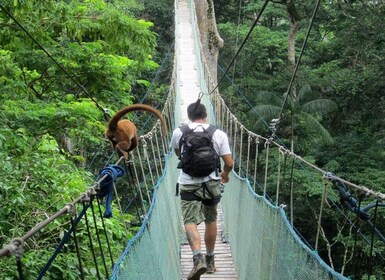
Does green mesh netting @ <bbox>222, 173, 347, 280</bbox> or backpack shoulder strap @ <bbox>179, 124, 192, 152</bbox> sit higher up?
backpack shoulder strap @ <bbox>179, 124, 192, 152</bbox>

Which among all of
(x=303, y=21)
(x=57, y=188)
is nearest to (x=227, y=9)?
(x=303, y=21)

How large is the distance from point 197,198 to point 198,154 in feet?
0.71

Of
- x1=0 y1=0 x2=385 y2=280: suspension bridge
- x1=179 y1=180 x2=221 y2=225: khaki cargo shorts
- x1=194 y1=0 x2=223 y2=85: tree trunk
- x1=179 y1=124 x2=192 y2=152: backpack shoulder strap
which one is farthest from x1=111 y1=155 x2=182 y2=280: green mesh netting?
x1=194 y1=0 x2=223 y2=85: tree trunk

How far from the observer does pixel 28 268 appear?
7.73 ft

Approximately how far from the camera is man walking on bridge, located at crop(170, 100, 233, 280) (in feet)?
7.86

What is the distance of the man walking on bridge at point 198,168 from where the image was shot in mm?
2395

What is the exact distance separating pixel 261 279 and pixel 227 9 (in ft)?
43.4

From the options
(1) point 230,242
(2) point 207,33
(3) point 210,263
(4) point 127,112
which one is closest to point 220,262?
(1) point 230,242

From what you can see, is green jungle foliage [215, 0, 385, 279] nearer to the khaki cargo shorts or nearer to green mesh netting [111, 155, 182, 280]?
green mesh netting [111, 155, 182, 280]

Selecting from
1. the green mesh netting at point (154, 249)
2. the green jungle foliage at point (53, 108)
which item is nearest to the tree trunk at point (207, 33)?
the green jungle foliage at point (53, 108)

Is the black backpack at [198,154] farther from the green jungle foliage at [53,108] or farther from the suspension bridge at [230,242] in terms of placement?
the green jungle foliage at [53,108]

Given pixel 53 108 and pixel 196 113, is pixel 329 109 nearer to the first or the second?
pixel 53 108

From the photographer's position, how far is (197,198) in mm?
2506

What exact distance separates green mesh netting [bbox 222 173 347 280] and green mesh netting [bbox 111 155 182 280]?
333 mm
